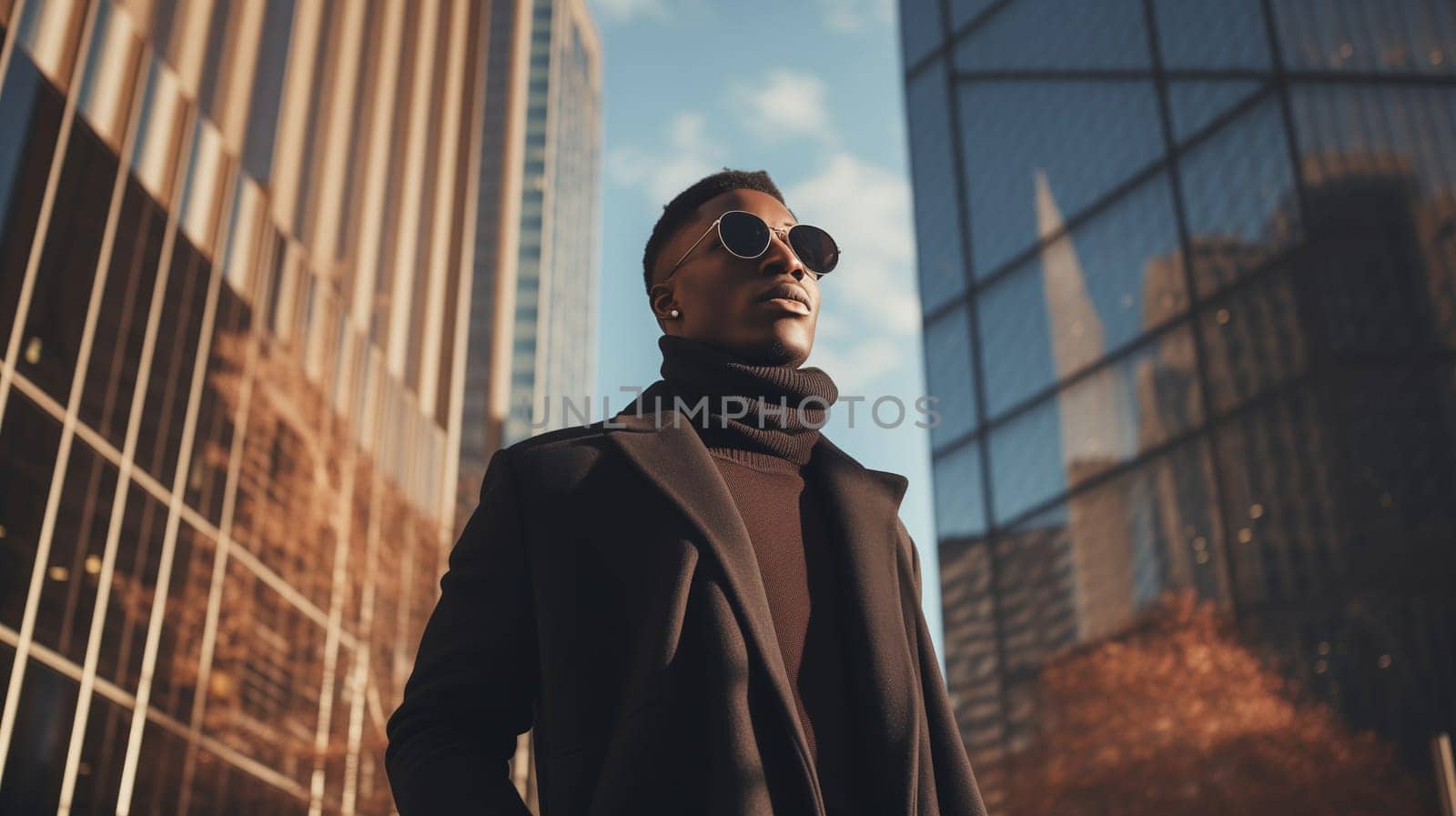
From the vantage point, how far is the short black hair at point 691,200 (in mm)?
2057

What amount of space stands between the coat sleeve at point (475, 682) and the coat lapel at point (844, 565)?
0.69ft

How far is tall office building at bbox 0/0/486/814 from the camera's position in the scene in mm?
10172

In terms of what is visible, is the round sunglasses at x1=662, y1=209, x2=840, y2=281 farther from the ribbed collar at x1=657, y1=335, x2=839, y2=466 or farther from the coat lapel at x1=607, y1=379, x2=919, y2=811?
the coat lapel at x1=607, y1=379, x2=919, y2=811

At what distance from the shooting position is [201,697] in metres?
13.0

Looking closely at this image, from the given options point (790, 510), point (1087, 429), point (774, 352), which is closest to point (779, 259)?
point (774, 352)

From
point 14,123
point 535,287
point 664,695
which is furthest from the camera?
point 535,287

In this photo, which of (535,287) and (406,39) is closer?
(406,39)

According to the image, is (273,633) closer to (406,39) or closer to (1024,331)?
(406,39)

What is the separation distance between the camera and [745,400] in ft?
5.94

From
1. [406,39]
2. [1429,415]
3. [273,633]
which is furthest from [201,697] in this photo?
[1429,415]

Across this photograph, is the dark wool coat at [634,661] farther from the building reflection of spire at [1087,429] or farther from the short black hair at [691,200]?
the building reflection of spire at [1087,429]

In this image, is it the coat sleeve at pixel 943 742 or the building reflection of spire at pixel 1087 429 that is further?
the building reflection of spire at pixel 1087 429

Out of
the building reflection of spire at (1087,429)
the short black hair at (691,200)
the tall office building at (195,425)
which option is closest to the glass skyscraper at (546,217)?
the building reflection of spire at (1087,429)

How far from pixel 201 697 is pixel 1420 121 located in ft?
108
